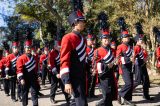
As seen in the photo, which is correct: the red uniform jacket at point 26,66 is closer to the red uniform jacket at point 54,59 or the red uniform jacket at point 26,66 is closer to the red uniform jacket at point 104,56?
the red uniform jacket at point 54,59

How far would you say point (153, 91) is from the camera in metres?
12.4

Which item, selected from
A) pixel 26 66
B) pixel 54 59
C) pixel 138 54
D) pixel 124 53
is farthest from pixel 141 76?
pixel 26 66

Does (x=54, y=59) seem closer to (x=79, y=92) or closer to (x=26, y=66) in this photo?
(x=26, y=66)

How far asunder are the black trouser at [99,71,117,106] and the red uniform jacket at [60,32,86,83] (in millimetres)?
2178

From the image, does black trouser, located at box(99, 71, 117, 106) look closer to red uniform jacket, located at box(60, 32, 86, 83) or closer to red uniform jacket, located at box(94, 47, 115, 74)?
red uniform jacket, located at box(94, 47, 115, 74)

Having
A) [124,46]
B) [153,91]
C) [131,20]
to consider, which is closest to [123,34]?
[124,46]

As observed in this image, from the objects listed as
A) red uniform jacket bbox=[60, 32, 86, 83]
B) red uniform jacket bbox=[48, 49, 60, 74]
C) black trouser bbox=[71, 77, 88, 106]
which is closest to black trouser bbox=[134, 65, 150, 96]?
red uniform jacket bbox=[48, 49, 60, 74]

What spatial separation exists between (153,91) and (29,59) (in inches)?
178

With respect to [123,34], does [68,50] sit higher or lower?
lower

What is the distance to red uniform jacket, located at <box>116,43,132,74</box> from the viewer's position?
9953 millimetres

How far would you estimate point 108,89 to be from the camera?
8.26 m

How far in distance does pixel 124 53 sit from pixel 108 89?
201 cm

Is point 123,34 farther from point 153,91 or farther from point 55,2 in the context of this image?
point 55,2

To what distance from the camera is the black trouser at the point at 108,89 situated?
27.1 feet
